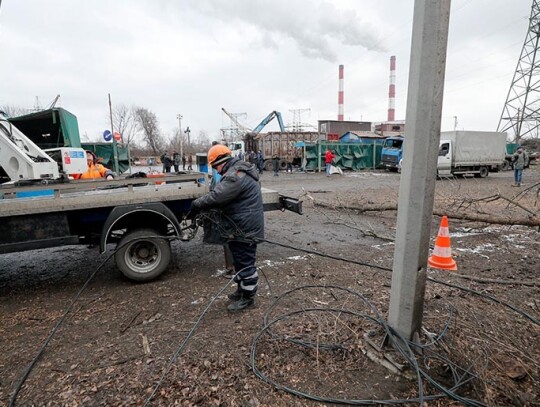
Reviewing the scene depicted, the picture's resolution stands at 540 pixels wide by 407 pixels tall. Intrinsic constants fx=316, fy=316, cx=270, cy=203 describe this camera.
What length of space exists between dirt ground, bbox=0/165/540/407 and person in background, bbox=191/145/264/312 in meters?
0.31

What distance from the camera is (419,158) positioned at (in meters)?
2.23

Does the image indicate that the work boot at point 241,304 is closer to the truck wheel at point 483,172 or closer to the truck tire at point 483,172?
the truck tire at point 483,172

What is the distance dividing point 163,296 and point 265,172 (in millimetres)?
21272

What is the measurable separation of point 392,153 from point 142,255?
21.8 meters

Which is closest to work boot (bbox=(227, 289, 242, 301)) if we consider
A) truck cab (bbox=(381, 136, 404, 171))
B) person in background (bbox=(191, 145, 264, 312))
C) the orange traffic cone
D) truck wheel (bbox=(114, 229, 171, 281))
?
person in background (bbox=(191, 145, 264, 312))

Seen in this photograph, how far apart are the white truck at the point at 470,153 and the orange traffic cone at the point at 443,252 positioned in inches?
576

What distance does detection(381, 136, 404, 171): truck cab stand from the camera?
22.5 metres

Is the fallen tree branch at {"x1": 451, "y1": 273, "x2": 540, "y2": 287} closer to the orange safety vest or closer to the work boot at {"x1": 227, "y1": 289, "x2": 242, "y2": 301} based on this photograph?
the work boot at {"x1": 227, "y1": 289, "x2": 242, "y2": 301}

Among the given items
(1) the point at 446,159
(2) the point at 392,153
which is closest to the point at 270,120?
(2) the point at 392,153

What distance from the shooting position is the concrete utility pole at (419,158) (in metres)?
2.12

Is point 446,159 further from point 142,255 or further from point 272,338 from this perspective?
point 272,338

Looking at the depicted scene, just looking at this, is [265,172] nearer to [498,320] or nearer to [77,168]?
[77,168]

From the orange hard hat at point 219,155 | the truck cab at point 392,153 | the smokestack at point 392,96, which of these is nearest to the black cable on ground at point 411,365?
the orange hard hat at point 219,155

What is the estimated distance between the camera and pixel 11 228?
3.54 meters
